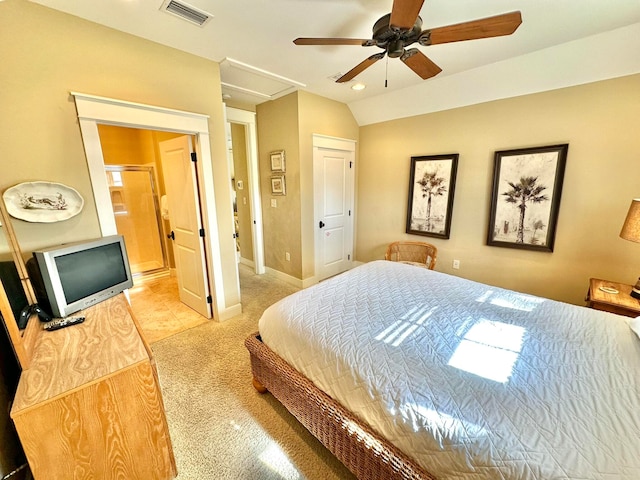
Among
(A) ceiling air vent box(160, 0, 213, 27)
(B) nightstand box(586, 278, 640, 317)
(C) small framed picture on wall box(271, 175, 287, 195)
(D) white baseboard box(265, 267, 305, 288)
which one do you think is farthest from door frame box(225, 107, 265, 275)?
(B) nightstand box(586, 278, 640, 317)

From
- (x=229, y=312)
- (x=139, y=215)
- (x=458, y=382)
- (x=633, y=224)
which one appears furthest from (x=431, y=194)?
(x=139, y=215)

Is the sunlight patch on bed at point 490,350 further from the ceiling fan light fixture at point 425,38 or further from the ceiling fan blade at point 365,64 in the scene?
the ceiling fan blade at point 365,64

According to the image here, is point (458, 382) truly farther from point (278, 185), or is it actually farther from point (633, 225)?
point (278, 185)

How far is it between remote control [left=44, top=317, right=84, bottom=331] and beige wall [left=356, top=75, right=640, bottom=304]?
3.61 metres

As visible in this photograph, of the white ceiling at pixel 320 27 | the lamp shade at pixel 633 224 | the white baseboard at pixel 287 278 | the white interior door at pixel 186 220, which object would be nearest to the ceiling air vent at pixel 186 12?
the white ceiling at pixel 320 27

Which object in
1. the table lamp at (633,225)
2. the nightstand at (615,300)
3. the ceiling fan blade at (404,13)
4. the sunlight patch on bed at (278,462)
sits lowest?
the sunlight patch on bed at (278,462)

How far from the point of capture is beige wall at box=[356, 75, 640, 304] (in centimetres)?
226

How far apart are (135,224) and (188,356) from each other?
A: 3037mm

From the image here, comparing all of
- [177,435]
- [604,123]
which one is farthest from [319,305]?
[604,123]

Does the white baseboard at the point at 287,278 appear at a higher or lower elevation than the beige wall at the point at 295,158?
lower

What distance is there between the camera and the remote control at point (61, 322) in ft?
4.70

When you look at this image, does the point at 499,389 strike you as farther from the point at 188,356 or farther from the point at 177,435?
the point at 188,356

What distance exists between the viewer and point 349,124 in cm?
394

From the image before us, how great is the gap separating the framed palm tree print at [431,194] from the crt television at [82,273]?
3.37m
